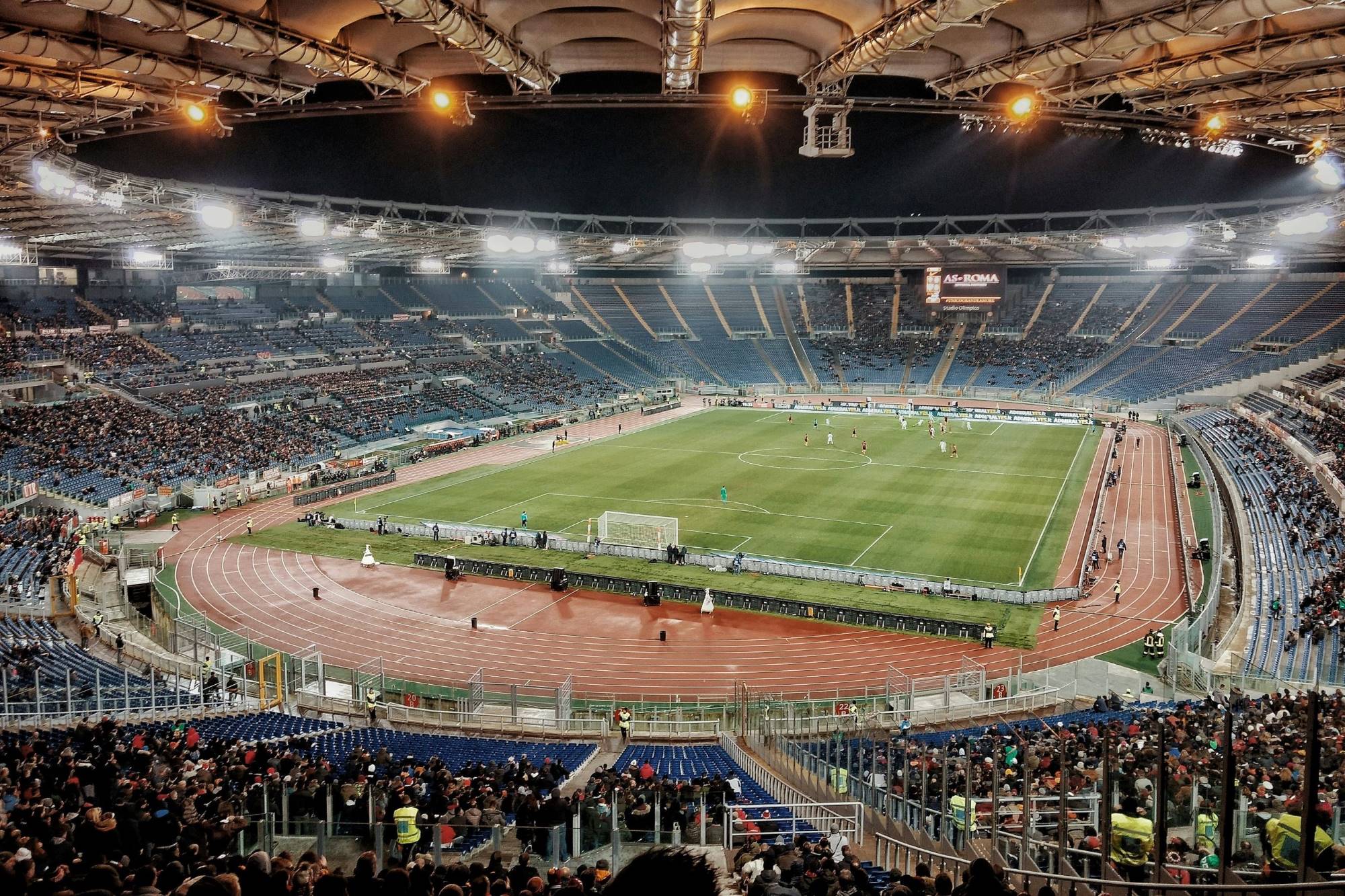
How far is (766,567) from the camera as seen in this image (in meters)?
34.0

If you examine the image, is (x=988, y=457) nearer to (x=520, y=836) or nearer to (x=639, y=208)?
(x=639, y=208)

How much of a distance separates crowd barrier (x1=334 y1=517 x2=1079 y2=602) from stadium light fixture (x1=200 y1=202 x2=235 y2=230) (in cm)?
1472

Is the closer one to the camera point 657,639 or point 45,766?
point 45,766

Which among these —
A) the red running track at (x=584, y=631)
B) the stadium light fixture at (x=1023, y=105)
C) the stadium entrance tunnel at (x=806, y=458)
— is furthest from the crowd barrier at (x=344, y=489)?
the stadium light fixture at (x=1023, y=105)

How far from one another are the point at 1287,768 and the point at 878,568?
2331 centimetres

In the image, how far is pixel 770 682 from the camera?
82.2 feet

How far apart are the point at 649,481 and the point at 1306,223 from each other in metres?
37.9

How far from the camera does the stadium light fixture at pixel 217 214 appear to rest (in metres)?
40.7

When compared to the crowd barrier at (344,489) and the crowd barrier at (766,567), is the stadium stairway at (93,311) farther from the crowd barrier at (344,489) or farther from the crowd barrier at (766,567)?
the crowd barrier at (766,567)

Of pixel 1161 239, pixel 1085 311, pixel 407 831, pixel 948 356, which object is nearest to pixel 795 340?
pixel 948 356

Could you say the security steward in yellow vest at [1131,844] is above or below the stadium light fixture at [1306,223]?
below

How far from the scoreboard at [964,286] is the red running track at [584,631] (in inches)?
1981

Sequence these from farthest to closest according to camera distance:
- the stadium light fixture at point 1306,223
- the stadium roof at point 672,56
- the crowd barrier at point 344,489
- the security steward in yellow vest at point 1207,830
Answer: the stadium light fixture at point 1306,223, the crowd barrier at point 344,489, the stadium roof at point 672,56, the security steward in yellow vest at point 1207,830

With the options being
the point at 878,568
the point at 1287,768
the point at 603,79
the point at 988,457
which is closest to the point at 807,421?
the point at 988,457
